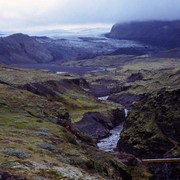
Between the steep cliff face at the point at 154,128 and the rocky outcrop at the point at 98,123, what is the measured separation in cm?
932

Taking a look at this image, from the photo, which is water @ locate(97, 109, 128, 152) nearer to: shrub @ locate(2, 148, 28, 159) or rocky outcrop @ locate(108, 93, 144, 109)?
shrub @ locate(2, 148, 28, 159)

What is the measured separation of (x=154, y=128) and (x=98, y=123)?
23585 millimetres

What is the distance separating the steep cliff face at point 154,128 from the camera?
6431cm

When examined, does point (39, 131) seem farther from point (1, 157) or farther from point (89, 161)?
point (1, 157)

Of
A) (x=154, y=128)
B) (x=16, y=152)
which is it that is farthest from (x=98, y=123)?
(x=16, y=152)

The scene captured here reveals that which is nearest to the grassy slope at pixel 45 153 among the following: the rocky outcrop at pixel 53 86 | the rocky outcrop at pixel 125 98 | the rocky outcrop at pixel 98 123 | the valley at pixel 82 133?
the valley at pixel 82 133

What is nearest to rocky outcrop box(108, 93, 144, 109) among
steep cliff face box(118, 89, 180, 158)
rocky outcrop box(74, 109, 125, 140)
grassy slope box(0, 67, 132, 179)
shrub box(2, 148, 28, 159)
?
rocky outcrop box(74, 109, 125, 140)

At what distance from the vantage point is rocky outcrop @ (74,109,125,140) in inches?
3312

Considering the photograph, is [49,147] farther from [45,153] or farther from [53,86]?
[53,86]

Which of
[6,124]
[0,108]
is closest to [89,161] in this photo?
[6,124]

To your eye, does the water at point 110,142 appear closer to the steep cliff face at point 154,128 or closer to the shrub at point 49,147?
the steep cliff face at point 154,128

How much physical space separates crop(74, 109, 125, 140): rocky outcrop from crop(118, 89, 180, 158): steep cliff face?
9317 mm

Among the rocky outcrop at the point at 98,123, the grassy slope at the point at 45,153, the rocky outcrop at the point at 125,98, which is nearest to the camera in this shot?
the grassy slope at the point at 45,153

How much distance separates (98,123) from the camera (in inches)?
3590
